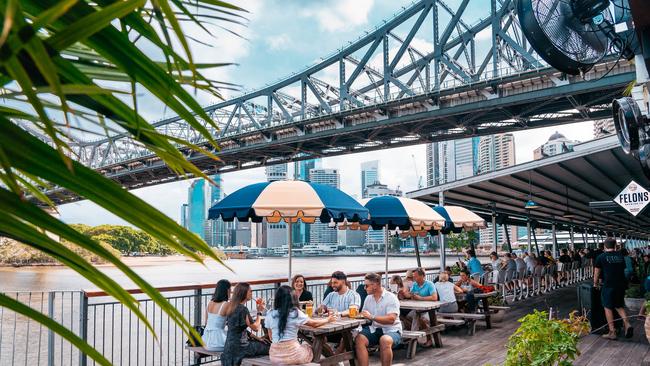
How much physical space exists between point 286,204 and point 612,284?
505 centimetres

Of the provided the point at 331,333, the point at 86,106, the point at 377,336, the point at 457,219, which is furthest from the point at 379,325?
the point at 86,106

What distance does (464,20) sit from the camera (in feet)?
142

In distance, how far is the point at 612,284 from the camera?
25.9ft

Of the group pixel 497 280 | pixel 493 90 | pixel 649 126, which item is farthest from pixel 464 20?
pixel 649 126

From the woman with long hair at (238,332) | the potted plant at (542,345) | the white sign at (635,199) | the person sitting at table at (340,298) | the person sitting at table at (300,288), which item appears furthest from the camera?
the white sign at (635,199)

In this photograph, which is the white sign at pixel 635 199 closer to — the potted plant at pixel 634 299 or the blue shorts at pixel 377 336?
the potted plant at pixel 634 299

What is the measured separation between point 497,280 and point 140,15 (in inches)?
517

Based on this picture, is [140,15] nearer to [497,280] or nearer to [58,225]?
[58,225]

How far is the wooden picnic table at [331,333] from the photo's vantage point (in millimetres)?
5471

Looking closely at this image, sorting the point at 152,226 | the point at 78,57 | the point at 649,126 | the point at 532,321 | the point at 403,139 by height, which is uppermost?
the point at 403,139

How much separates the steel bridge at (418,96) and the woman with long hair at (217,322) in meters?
17.9

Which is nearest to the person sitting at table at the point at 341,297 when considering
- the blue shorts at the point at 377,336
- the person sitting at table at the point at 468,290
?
the blue shorts at the point at 377,336

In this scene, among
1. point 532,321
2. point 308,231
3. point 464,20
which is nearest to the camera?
point 532,321

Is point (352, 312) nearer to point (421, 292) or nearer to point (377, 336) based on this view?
point (377, 336)
